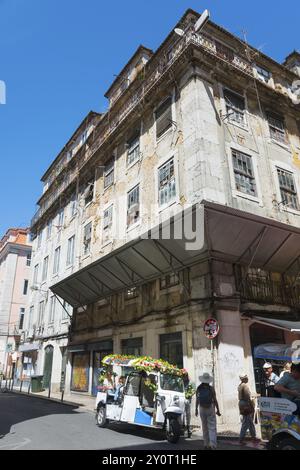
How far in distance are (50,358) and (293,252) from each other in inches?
746

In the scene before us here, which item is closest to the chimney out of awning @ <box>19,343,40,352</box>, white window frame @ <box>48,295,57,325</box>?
white window frame @ <box>48,295,57,325</box>

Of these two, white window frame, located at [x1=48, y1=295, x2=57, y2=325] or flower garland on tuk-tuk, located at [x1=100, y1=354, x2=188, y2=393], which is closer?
flower garland on tuk-tuk, located at [x1=100, y1=354, x2=188, y2=393]

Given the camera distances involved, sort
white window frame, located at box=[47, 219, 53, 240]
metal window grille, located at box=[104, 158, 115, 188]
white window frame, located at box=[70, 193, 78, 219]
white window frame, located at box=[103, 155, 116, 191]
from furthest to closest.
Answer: white window frame, located at box=[47, 219, 53, 240] < white window frame, located at box=[70, 193, 78, 219] < metal window grille, located at box=[104, 158, 115, 188] < white window frame, located at box=[103, 155, 116, 191]

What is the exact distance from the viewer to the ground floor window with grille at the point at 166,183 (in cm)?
1496

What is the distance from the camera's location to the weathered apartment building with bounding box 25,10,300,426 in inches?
493

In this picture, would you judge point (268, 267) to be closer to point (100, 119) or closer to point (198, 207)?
point (198, 207)

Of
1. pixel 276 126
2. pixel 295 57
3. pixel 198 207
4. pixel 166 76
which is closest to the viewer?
pixel 198 207

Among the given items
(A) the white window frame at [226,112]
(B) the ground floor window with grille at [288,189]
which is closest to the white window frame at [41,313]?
(B) the ground floor window with grille at [288,189]

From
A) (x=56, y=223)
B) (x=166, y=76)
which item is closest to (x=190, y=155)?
(x=166, y=76)

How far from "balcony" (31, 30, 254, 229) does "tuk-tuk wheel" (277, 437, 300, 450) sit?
15.1m

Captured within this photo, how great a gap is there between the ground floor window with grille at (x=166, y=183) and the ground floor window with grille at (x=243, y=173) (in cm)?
261

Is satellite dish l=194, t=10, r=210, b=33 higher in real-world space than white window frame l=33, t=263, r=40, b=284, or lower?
higher

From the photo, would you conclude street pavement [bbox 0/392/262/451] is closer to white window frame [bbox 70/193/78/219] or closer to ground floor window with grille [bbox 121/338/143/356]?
ground floor window with grille [bbox 121/338/143/356]

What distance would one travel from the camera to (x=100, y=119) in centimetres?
2455
